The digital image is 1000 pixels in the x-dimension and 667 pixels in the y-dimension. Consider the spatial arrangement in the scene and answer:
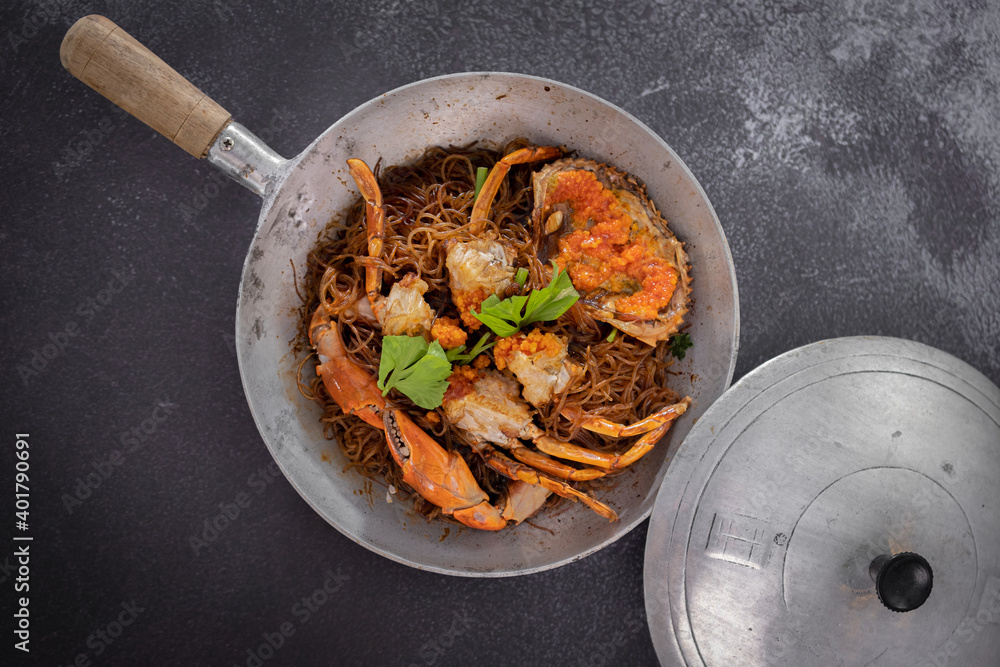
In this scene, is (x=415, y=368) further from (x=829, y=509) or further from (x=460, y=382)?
(x=829, y=509)

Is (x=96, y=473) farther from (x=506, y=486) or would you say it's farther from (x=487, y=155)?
(x=487, y=155)

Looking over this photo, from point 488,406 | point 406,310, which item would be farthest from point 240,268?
point 488,406

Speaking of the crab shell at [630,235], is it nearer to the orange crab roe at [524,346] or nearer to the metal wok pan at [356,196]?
the metal wok pan at [356,196]

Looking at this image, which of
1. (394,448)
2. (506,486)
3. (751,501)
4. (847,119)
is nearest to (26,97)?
(394,448)

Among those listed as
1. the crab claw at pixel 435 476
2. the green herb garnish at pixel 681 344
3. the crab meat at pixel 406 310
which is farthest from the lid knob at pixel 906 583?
the crab meat at pixel 406 310

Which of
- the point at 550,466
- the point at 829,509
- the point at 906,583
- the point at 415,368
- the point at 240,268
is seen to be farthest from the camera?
the point at 240,268
